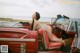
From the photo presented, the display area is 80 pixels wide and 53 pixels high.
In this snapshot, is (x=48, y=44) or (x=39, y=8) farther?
(x=39, y=8)

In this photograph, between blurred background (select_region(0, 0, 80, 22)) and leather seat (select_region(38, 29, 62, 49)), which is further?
blurred background (select_region(0, 0, 80, 22))

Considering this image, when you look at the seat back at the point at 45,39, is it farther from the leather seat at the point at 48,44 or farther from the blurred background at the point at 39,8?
the blurred background at the point at 39,8

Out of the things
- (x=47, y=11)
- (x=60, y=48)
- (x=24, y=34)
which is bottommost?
(x=60, y=48)

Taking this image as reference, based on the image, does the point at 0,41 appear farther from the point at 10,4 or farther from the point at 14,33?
the point at 10,4

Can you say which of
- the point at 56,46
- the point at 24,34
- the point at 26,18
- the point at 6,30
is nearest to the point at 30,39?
the point at 24,34

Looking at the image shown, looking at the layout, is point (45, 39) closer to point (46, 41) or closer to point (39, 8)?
point (46, 41)

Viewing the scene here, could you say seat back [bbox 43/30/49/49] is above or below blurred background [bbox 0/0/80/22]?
below

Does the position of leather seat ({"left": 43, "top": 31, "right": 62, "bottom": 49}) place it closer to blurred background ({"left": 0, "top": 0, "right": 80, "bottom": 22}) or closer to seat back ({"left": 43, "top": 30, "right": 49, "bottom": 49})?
seat back ({"left": 43, "top": 30, "right": 49, "bottom": 49})

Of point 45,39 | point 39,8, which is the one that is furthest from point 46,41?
point 39,8

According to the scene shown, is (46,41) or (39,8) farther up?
(39,8)

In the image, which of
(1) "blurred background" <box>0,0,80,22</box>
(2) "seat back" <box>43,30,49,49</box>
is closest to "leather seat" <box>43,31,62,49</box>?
(2) "seat back" <box>43,30,49,49</box>

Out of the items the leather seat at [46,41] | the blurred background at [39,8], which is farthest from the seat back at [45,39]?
the blurred background at [39,8]

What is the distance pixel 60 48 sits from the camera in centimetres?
438

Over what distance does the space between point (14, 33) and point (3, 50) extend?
1.10ft
